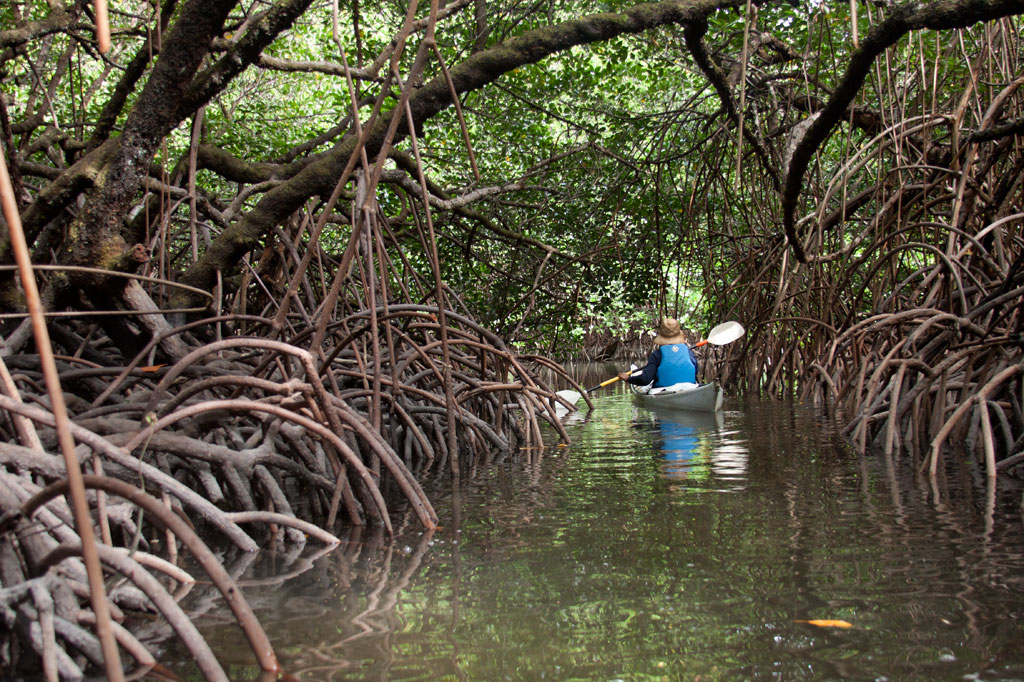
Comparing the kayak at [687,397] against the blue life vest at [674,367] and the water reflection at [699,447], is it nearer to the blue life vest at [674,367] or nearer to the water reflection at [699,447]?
the water reflection at [699,447]

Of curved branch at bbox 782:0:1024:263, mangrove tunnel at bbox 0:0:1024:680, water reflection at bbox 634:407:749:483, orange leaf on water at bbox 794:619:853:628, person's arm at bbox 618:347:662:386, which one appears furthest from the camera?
person's arm at bbox 618:347:662:386

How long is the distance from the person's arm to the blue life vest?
0.25 ft

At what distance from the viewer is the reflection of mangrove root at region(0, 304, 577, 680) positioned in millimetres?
1752

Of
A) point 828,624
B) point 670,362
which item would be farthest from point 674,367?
point 828,624

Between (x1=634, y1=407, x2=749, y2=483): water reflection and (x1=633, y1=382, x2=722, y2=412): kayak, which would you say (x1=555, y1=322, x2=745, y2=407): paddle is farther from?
(x1=634, y1=407, x2=749, y2=483): water reflection

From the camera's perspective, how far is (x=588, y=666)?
192cm

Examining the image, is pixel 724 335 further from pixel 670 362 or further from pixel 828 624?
pixel 828 624

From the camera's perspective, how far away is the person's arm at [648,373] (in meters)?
9.82

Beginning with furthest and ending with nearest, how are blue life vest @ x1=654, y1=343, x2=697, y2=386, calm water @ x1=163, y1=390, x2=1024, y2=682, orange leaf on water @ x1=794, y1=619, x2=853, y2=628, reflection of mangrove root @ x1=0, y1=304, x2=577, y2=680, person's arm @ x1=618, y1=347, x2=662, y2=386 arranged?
person's arm @ x1=618, y1=347, x2=662, y2=386
blue life vest @ x1=654, y1=343, x2=697, y2=386
orange leaf on water @ x1=794, y1=619, x2=853, y2=628
calm water @ x1=163, y1=390, x2=1024, y2=682
reflection of mangrove root @ x1=0, y1=304, x2=577, y2=680

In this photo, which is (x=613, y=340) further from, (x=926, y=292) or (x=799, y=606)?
(x=799, y=606)

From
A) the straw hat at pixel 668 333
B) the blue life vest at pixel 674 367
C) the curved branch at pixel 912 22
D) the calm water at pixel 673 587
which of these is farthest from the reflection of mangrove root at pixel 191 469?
the straw hat at pixel 668 333

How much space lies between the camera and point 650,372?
9.92 meters

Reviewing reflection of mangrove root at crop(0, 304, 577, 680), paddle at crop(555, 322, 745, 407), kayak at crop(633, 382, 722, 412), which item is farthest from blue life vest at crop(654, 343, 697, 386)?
reflection of mangrove root at crop(0, 304, 577, 680)

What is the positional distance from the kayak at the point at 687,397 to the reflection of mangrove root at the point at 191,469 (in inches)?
131
